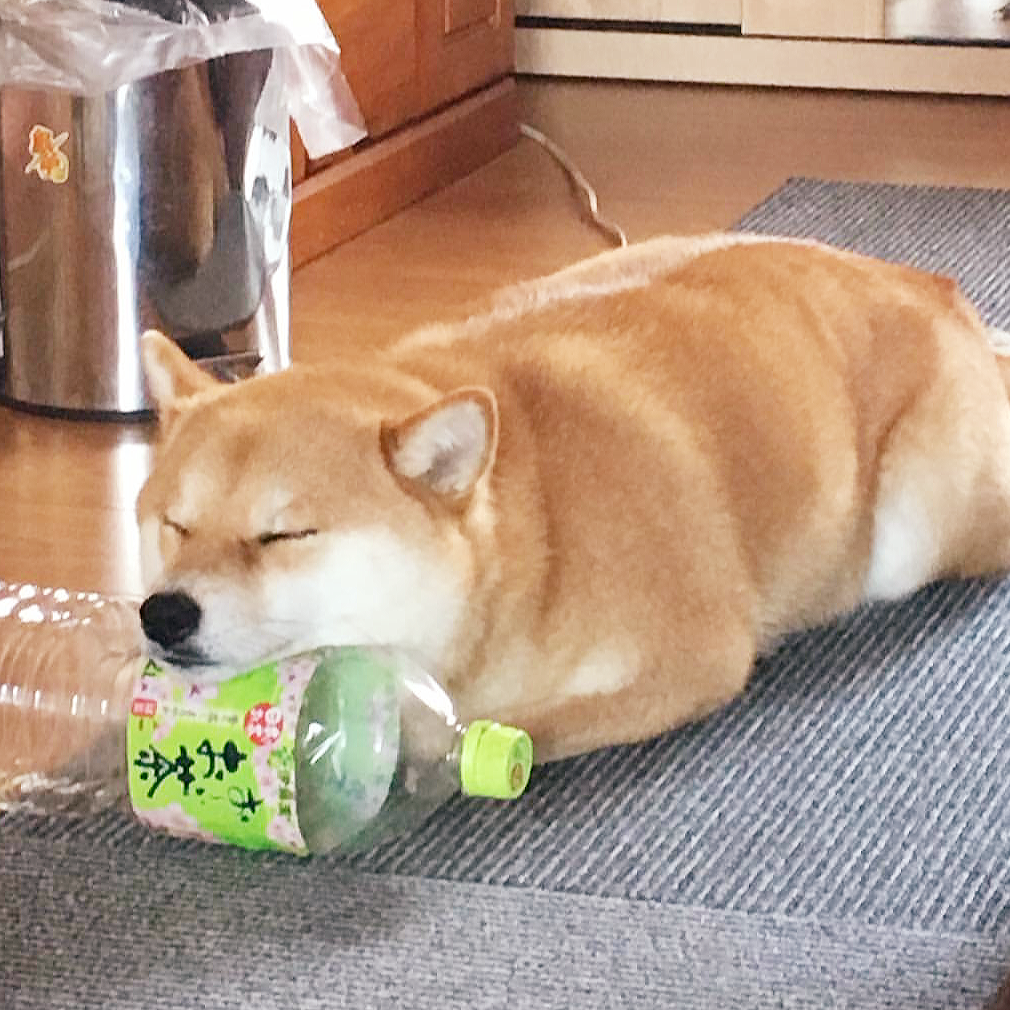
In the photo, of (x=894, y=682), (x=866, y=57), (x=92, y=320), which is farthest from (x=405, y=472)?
(x=866, y=57)

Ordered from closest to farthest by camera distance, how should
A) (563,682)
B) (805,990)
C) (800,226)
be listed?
(805,990) < (563,682) < (800,226)

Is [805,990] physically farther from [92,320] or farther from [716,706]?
[92,320]

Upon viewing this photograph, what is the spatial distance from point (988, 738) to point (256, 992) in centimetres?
68

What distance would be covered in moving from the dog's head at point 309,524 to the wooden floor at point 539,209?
1.69 feet

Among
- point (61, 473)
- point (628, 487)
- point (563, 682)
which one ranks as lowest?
point (61, 473)

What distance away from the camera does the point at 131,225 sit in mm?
2320

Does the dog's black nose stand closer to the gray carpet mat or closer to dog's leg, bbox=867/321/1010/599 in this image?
the gray carpet mat

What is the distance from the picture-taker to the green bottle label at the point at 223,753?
1.35 m

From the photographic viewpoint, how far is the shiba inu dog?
4.45ft

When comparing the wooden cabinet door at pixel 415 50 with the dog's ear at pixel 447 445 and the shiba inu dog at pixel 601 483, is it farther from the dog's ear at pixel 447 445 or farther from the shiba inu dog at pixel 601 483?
the dog's ear at pixel 447 445

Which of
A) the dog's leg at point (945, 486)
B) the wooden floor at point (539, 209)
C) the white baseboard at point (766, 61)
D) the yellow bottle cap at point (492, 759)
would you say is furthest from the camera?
the white baseboard at point (766, 61)

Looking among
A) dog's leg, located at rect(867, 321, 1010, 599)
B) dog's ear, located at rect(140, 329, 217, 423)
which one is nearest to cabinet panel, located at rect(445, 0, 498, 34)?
dog's leg, located at rect(867, 321, 1010, 599)

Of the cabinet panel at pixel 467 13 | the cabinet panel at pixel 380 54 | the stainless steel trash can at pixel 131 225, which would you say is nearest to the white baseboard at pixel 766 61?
the cabinet panel at pixel 467 13

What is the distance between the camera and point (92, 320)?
236 centimetres
